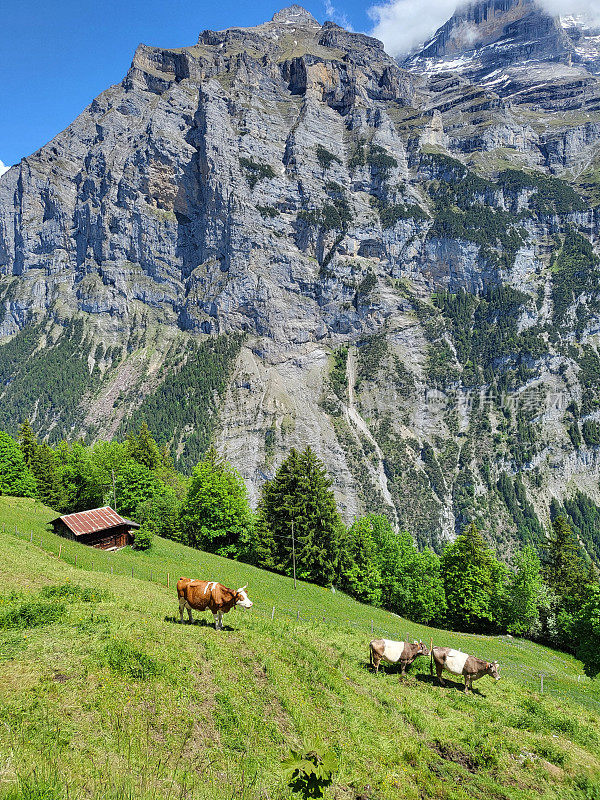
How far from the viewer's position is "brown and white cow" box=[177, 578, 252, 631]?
53.5 ft

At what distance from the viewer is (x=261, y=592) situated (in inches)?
1464

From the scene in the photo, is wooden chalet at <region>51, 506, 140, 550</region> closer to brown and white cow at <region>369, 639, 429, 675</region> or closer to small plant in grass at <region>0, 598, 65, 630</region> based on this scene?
small plant in grass at <region>0, 598, 65, 630</region>

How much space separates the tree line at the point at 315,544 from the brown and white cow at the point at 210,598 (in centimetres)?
3599

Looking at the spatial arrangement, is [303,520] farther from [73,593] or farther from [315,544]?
[73,593]

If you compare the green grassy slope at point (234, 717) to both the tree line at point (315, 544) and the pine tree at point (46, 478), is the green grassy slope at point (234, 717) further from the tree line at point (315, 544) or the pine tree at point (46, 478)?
the pine tree at point (46, 478)

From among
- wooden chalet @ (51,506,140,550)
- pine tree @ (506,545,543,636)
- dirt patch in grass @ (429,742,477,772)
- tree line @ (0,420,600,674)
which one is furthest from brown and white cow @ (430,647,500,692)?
pine tree @ (506,545,543,636)

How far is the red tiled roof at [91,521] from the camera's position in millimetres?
39256

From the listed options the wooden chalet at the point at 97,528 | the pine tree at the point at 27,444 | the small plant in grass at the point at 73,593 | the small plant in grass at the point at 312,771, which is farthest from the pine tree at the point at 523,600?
the pine tree at the point at 27,444

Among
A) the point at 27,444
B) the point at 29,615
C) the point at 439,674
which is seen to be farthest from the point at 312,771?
the point at 27,444

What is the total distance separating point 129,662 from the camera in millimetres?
11664

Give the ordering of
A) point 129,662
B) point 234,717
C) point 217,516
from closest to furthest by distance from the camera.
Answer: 1. point 234,717
2. point 129,662
3. point 217,516

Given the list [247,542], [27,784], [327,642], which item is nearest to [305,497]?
[247,542]

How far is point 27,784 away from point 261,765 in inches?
→ 230

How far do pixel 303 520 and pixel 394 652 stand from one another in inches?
1471
